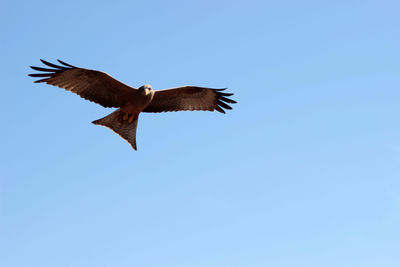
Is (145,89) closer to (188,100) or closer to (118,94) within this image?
(118,94)

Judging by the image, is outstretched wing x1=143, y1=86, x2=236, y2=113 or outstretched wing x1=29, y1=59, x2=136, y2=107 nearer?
outstretched wing x1=29, y1=59, x2=136, y2=107

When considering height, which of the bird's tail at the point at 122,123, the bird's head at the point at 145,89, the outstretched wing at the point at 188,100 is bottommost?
the bird's tail at the point at 122,123

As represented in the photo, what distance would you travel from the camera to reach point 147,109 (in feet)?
48.4

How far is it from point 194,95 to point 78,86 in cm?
318

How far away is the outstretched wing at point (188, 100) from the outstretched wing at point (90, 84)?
97 cm

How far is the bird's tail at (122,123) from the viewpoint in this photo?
45.6 feet

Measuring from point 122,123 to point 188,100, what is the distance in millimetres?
2101

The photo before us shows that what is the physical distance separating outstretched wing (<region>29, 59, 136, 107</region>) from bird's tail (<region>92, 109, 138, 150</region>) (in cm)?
37

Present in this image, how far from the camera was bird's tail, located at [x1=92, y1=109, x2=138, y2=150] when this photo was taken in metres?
13.9

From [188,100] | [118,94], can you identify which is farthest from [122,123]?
[188,100]

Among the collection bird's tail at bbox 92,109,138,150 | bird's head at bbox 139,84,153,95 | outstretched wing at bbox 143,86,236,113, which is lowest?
bird's tail at bbox 92,109,138,150

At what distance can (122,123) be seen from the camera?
13984 millimetres

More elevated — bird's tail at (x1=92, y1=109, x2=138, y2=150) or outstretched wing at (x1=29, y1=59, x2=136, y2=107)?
outstretched wing at (x1=29, y1=59, x2=136, y2=107)

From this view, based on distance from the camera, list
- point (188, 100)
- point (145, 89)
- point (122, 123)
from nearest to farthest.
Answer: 1. point (145, 89)
2. point (122, 123)
3. point (188, 100)
